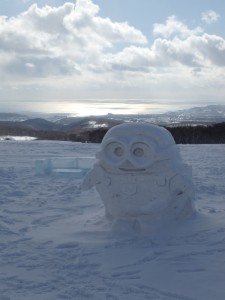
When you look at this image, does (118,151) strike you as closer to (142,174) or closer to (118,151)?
(118,151)

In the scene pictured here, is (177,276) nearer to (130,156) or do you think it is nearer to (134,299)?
(134,299)

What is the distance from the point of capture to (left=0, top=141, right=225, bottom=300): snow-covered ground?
506cm

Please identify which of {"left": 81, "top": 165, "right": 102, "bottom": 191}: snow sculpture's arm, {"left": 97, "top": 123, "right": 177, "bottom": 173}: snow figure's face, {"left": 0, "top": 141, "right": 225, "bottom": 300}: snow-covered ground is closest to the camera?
{"left": 0, "top": 141, "right": 225, "bottom": 300}: snow-covered ground

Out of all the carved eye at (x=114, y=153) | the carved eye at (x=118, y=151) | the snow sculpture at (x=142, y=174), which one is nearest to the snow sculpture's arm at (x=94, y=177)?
the snow sculpture at (x=142, y=174)

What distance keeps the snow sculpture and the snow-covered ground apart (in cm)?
37

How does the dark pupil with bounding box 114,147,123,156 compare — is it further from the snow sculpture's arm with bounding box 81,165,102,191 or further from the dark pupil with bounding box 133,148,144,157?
the snow sculpture's arm with bounding box 81,165,102,191

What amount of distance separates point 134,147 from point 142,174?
0.48 metres

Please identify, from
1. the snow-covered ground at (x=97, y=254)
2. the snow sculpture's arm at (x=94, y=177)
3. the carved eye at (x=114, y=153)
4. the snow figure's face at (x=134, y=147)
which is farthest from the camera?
the snow sculpture's arm at (x=94, y=177)

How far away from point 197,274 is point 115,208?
2.14 meters

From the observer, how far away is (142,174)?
7.16 meters

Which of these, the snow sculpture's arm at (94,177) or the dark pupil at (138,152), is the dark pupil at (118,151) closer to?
the dark pupil at (138,152)

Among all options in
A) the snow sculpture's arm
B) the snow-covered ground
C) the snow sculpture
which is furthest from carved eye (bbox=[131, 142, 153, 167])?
the snow-covered ground

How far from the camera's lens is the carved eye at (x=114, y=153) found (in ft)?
23.2

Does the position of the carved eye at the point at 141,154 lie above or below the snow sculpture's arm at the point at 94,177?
above
